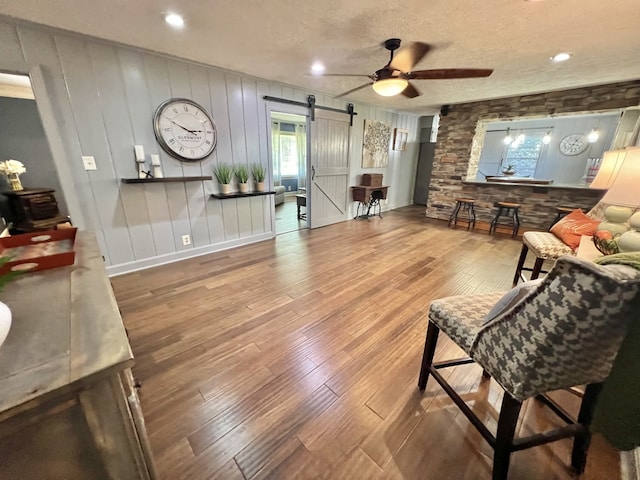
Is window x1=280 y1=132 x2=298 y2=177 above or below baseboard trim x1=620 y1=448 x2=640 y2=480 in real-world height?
above

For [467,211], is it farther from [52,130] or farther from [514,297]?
[52,130]

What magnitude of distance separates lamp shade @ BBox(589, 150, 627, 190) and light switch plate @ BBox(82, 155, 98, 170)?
167 inches

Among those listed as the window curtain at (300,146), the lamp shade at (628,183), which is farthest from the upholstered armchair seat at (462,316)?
the window curtain at (300,146)

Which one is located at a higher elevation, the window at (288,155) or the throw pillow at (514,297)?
the window at (288,155)

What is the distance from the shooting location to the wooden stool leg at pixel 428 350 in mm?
1400

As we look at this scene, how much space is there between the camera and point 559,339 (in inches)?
31.4

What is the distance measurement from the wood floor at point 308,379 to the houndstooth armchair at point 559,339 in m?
0.26

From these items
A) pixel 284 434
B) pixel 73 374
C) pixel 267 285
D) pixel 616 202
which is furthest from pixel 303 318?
pixel 616 202

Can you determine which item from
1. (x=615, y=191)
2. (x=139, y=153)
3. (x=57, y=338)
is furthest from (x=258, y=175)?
(x=615, y=191)

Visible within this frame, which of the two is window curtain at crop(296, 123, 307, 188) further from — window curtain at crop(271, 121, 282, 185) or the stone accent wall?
the stone accent wall

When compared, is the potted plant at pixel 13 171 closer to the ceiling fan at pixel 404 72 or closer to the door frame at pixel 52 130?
the door frame at pixel 52 130

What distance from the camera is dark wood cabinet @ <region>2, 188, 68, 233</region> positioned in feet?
7.04

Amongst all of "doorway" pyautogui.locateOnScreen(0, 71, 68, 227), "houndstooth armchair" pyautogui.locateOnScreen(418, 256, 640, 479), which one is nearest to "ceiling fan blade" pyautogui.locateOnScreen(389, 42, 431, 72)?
"houndstooth armchair" pyautogui.locateOnScreen(418, 256, 640, 479)

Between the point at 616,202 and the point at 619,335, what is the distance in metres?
1.20
